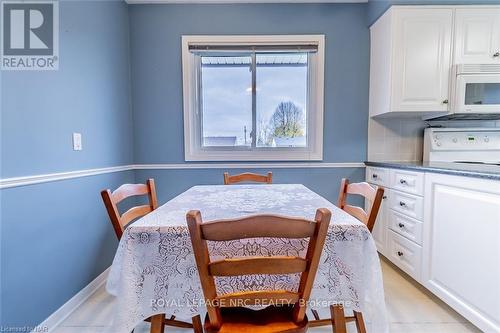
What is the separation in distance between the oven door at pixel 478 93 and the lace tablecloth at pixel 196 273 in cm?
201

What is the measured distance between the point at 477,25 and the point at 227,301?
2.91 meters

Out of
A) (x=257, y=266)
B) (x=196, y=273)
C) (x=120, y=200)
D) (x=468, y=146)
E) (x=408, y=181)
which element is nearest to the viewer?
(x=257, y=266)

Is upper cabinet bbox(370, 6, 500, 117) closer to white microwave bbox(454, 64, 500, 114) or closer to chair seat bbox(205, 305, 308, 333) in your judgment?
white microwave bbox(454, 64, 500, 114)

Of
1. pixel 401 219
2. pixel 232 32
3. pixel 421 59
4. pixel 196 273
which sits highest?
pixel 232 32

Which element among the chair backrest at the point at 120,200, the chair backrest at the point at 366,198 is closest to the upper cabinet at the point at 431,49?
the chair backrest at the point at 366,198

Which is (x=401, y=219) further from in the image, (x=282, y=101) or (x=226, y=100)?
(x=226, y=100)

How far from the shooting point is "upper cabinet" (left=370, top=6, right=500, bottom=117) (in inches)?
83.7

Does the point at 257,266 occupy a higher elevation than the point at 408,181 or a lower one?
lower

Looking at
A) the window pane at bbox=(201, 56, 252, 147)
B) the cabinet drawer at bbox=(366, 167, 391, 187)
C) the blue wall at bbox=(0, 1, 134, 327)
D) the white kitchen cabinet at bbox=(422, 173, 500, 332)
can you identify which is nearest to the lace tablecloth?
the blue wall at bbox=(0, 1, 134, 327)

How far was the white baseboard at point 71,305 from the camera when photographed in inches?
57.2

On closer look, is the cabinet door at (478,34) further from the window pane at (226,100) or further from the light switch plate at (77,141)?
the light switch plate at (77,141)

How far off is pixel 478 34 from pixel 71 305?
376 cm

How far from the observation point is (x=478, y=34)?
2.13 m

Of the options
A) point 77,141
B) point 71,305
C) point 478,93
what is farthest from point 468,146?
point 71,305
